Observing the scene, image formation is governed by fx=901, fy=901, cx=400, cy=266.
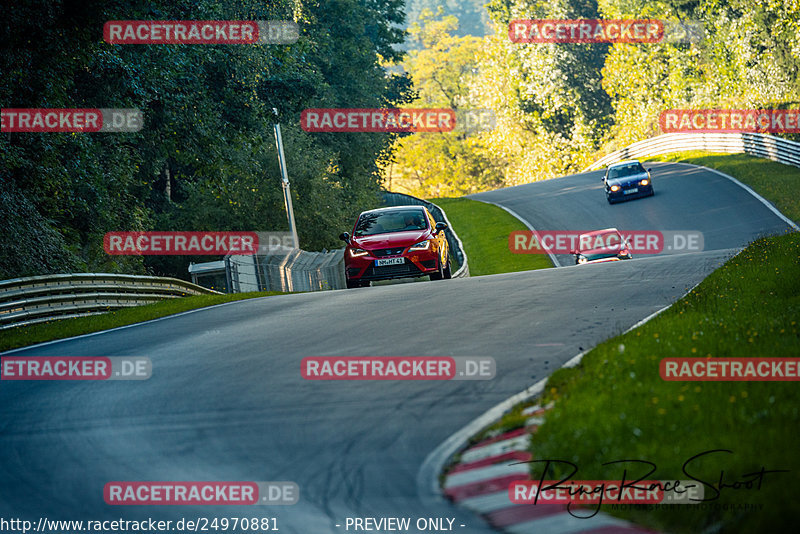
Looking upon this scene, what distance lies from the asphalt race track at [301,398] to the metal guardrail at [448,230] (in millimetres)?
8096

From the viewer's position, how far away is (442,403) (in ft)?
26.4

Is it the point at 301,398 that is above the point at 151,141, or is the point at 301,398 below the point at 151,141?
below

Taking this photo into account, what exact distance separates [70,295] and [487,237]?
26.6 metres

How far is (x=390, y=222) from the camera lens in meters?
19.9

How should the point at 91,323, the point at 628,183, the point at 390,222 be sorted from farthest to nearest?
the point at 628,183 < the point at 390,222 < the point at 91,323

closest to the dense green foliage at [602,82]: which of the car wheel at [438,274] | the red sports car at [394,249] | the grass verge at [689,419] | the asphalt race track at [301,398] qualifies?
the car wheel at [438,274]

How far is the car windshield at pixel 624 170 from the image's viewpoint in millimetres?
43344

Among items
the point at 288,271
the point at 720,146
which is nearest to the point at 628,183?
the point at 720,146

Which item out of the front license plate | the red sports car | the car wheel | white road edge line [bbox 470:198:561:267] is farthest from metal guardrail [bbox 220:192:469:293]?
the front license plate

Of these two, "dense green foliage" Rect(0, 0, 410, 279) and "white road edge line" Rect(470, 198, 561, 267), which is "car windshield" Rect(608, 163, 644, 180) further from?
"dense green foliage" Rect(0, 0, 410, 279)

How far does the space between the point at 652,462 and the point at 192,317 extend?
12.4 meters

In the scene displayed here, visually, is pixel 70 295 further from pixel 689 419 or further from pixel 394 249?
pixel 689 419

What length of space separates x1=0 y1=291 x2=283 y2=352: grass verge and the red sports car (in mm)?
3431

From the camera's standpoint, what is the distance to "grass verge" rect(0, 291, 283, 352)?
49.2 ft
